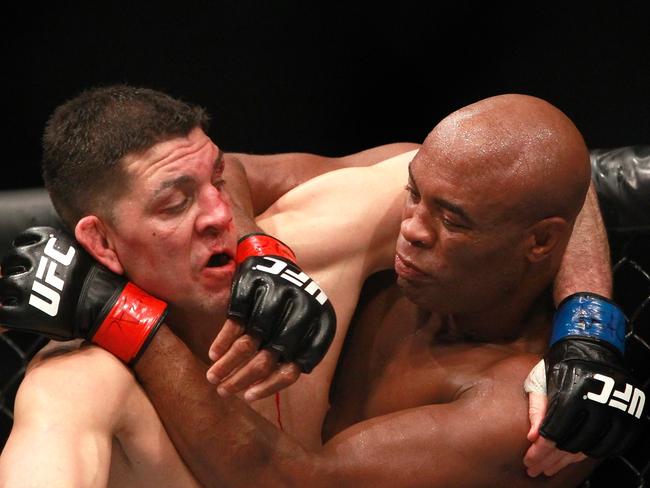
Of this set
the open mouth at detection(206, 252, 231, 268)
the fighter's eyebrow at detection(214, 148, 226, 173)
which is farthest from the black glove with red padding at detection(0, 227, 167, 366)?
the fighter's eyebrow at detection(214, 148, 226, 173)

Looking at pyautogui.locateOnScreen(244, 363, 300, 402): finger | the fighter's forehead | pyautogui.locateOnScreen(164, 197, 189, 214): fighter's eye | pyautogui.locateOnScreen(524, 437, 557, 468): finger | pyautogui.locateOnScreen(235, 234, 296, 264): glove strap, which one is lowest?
pyautogui.locateOnScreen(524, 437, 557, 468): finger

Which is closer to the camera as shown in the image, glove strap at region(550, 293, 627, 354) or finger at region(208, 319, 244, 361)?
finger at region(208, 319, 244, 361)

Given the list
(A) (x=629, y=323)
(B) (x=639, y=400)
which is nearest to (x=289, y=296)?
(B) (x=639, y=400)

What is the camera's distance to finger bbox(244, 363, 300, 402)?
1.52 meters

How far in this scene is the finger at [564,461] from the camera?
64.6 inches

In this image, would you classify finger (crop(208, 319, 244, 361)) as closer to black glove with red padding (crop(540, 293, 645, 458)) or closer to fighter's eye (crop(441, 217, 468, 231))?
fighter's eye (crop(441, 217, 468, 231))

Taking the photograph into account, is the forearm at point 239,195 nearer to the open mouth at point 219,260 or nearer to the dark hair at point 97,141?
the open mouth at point 219,260

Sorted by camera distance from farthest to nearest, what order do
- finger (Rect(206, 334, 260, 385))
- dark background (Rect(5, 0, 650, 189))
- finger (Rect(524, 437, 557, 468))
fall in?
dark background (Rect(5, 0, 650, 189)) → finger (Rect(524, 437, 557, 468)) → finger (Rect(206, 334, 260, 385))

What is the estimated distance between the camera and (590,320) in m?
1.69

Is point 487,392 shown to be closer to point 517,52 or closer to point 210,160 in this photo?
point 210,160

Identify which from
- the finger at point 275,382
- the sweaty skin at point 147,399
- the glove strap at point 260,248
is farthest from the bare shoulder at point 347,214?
the finger at point 275,382

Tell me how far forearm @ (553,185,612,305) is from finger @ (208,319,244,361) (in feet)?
1.76

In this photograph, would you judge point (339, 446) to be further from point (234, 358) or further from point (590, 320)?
point (590, 320)

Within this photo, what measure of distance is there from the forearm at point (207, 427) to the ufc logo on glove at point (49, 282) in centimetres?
15
